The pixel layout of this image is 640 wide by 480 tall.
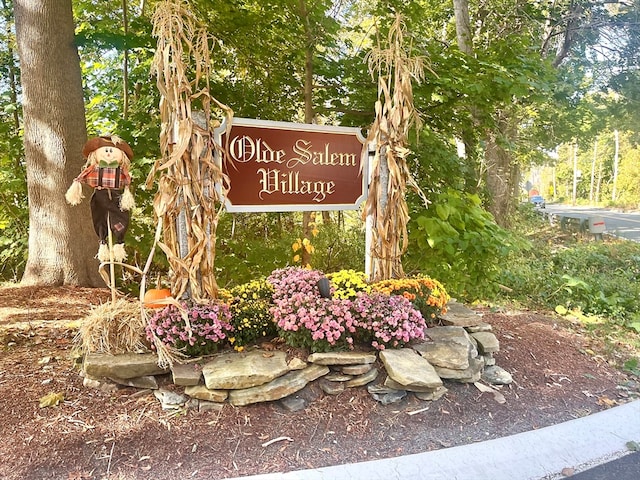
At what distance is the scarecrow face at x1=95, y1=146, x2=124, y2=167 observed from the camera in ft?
8.14

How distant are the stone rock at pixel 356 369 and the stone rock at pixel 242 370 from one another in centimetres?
36

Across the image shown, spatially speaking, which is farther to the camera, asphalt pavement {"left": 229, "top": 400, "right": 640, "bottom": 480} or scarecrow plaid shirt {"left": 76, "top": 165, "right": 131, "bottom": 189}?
scarecrow plaid shirt {"left": 76, "top": 165, "right": 131, "bottom": 189}

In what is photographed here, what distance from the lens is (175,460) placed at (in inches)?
74.6

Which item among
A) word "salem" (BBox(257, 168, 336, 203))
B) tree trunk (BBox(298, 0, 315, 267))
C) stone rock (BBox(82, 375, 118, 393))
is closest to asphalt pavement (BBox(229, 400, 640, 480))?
stone rock (BBox(82, 375, 118, 393))

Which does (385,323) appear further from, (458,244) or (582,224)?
(582,224)

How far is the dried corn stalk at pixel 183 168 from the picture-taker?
246 centimetres

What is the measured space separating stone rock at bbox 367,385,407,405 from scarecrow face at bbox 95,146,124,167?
6.75 ft

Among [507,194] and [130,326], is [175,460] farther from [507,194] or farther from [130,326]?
[507,194]

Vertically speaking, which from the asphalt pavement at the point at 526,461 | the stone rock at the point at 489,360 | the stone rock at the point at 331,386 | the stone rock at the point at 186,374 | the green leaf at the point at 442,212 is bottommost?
the asphalt pavement at the point at 526,461

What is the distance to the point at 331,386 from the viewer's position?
243cm

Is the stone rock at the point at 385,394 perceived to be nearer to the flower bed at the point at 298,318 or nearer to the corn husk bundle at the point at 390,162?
the flower bed at the point at 298,318

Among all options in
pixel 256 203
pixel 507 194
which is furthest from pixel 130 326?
pixel 507 194

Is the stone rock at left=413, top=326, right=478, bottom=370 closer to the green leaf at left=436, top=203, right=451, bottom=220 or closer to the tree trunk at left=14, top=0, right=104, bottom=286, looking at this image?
the green leaf at left=436, top=203, right=451, bottom=220

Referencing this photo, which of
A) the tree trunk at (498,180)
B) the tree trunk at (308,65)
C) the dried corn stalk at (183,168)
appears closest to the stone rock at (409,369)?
the dried corn stalk at (183,168)
